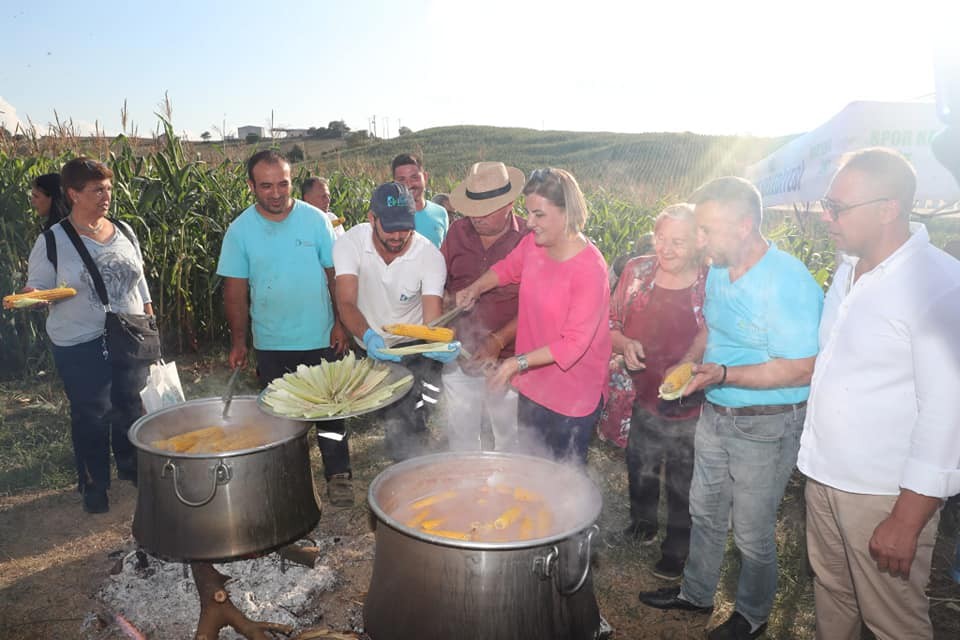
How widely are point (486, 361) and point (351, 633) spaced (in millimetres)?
1669

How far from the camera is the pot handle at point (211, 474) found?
285 cm

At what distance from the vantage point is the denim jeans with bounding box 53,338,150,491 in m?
4.50

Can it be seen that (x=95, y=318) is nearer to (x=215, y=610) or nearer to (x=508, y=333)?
(x=215, y=610)

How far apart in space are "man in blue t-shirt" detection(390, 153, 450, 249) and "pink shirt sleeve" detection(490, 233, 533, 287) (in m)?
1.83

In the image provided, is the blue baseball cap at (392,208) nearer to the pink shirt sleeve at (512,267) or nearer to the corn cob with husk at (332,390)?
the pink shirt sleeve at (512,267)

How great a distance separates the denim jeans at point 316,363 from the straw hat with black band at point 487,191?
1533 mm

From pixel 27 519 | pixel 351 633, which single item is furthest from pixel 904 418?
pixel 27 519

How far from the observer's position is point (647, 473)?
14.1 ft

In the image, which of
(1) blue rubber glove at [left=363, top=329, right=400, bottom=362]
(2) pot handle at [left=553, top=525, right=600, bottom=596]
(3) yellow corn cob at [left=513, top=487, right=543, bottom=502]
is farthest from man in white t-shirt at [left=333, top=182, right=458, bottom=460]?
(2) pot handle at [left=553, top=525, right=600, bottom=596]

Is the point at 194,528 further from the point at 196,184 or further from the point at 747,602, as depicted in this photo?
the point at 196,184

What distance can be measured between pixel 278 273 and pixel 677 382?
114 inches

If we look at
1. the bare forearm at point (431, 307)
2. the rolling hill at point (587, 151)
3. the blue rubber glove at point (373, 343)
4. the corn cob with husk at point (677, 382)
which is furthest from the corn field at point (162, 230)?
the rolling hill at point (587, 151)

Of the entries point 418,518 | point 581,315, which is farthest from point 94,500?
point 581,315

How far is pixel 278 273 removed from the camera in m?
4.47
